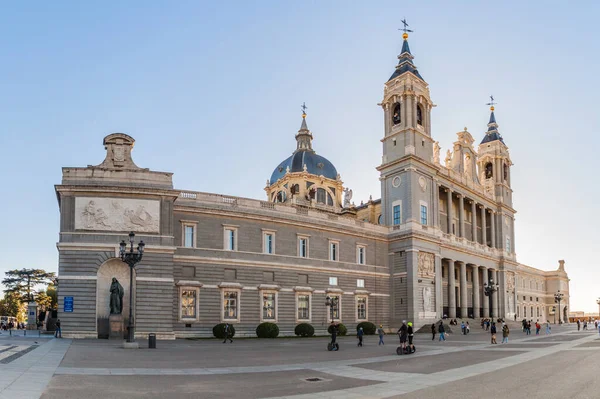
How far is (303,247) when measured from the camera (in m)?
52.8

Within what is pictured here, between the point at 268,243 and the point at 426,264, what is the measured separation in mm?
21019

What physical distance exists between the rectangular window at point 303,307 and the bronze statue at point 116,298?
18.3m

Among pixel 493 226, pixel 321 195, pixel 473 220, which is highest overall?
pixel 321 195

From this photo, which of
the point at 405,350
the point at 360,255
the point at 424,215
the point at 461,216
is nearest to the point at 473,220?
the point at 461,216

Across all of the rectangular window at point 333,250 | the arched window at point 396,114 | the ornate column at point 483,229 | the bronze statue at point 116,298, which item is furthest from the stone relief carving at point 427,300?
the bronze statue at point 116,298

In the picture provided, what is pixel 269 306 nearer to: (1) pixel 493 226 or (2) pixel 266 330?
(2) pixel 266 330

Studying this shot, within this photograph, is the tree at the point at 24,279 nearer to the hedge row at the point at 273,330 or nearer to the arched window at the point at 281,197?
the arched window at the point at 281,197

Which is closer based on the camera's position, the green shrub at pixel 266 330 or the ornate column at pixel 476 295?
the green shrub at pixel 266 330

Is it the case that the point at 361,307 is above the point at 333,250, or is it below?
below

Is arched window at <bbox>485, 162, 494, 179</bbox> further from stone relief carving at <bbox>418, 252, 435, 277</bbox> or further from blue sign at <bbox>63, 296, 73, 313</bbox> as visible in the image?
blue sign at <bbox>63, 296, 73, 313</bbox>

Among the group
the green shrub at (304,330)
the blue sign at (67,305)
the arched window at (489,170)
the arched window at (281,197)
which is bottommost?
the green shrub at (304,330)

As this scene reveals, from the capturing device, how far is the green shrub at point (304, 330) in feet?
158

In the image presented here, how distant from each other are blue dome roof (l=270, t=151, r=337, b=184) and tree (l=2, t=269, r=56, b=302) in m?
47.2

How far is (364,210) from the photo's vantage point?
86.0 meters
